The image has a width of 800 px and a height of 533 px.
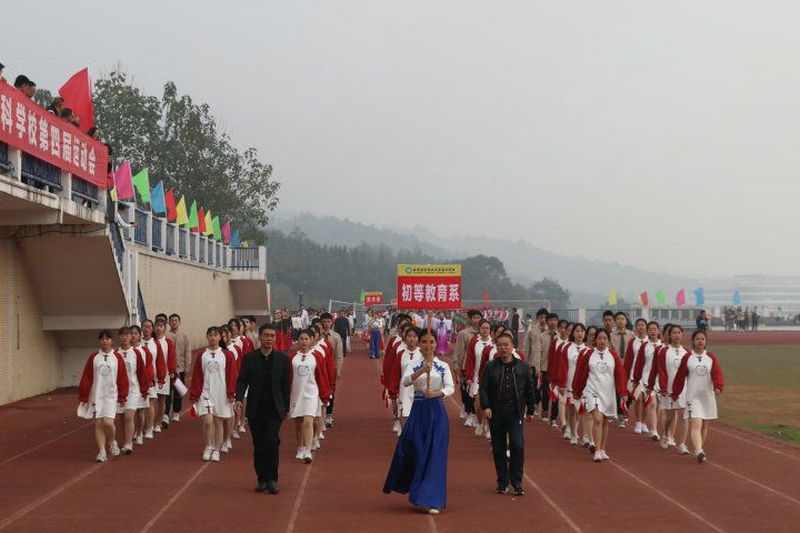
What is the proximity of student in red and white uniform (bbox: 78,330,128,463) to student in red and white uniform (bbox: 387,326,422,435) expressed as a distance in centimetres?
336

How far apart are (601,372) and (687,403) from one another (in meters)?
1.12

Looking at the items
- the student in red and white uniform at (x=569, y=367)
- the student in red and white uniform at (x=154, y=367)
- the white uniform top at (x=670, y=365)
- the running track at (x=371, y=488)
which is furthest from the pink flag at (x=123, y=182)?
the white uniform top at (x=670, y=365)

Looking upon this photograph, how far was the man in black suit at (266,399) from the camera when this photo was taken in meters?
10.8

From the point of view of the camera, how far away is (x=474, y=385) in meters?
16.5

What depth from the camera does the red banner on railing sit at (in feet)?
50.2

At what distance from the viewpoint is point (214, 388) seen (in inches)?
529

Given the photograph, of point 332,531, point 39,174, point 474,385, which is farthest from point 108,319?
point 332,531

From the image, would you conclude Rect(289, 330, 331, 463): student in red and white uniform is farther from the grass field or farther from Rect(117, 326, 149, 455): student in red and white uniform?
the grass field

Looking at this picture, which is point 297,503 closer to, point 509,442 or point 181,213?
point 509,442

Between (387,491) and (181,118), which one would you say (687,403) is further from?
(181,118)

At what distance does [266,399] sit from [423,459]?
6.61 feet

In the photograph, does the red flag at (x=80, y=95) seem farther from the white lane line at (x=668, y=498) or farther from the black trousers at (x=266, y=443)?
the white lane line at (x=668, y=498)

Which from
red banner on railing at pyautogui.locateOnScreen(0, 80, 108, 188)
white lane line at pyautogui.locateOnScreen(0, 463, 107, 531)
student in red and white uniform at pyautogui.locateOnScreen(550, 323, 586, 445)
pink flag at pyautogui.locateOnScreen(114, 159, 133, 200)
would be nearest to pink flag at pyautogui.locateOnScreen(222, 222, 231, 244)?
pink flag at pyautogui.locateOnScreen(114, 159, 133, 200)

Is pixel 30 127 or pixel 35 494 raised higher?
pixel 30 127
